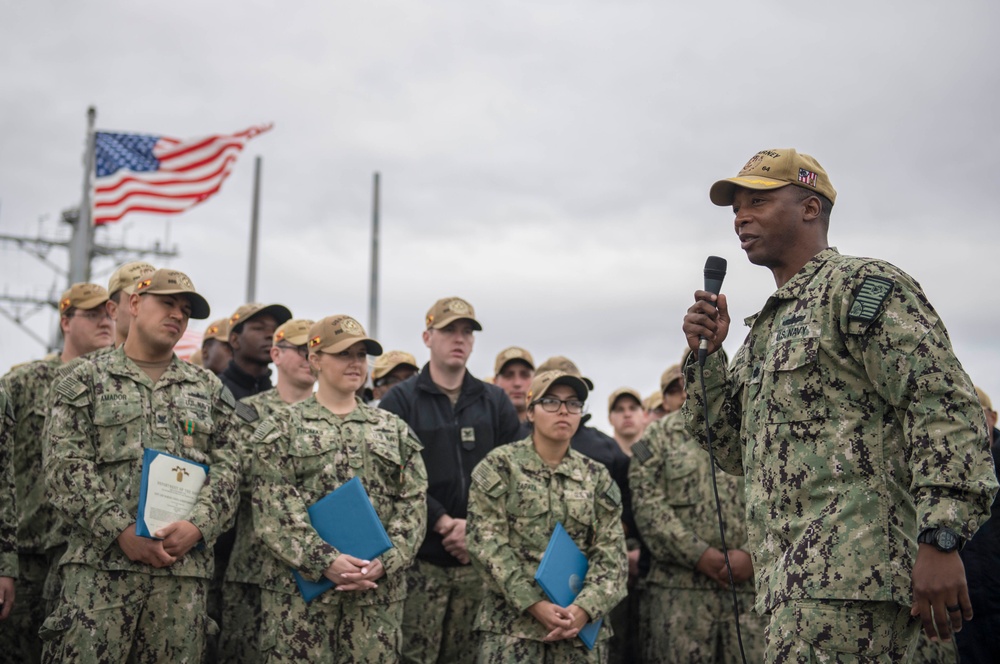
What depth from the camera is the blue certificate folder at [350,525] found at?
16.7 ft

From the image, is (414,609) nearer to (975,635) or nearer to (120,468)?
(120,468)

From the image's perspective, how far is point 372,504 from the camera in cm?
539

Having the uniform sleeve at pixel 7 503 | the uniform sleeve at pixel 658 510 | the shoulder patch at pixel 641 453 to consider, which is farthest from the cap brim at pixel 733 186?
the uniform sleeve at pixel 7 503

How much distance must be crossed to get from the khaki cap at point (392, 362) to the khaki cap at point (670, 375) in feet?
7.04

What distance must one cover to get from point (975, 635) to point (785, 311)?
3.64 m

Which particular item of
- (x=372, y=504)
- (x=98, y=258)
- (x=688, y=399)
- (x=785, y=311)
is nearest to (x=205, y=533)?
(x=372, y=504)

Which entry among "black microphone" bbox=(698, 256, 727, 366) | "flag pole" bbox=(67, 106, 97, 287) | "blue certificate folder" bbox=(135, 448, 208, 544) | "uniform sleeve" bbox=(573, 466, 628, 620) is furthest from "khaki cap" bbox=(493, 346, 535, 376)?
"flag pole" bbox=(67, 106, 97, 287)

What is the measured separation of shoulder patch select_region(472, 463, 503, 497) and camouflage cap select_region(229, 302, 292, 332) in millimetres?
2225

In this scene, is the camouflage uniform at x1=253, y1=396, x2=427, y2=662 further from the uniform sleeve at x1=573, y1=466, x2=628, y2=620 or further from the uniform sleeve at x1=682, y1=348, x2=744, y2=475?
the uniform sleeve at x1=682, y1=348, x2=744, y2=475

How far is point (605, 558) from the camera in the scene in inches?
222

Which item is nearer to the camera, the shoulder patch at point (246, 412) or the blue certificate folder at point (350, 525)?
the blue certificate folder at point (350, 525)

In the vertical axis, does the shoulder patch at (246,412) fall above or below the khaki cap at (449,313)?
below

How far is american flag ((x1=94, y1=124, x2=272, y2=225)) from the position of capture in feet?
43.8

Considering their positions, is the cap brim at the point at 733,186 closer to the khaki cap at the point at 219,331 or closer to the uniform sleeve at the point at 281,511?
the uniform sleeve at the point at 281,511
